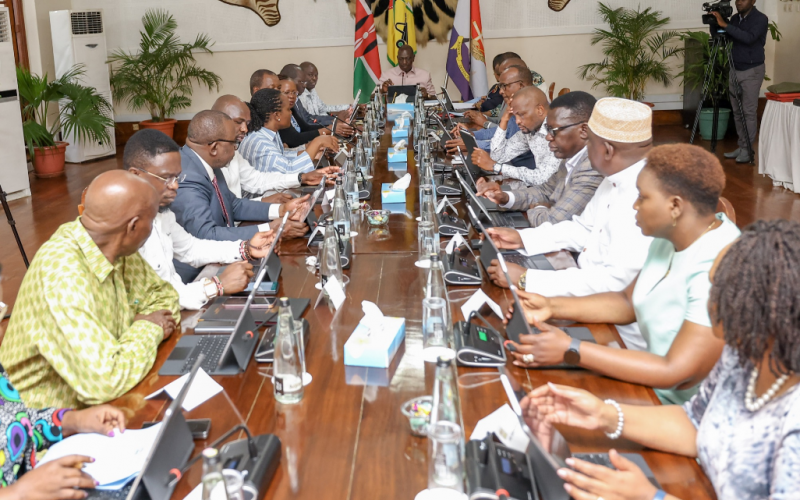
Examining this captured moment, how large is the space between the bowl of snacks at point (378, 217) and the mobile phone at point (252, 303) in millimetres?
907

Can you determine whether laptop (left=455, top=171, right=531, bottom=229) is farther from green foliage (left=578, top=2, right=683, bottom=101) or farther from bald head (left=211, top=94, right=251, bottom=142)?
green foliage (left=578, top=2, right=683, bottom=101)

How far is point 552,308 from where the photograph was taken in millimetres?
1979

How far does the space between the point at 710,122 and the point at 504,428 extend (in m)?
7.00

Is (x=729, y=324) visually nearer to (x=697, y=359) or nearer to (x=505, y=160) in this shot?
(x=697, y=359)

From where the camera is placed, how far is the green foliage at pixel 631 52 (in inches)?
306

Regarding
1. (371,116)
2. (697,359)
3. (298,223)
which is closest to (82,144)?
(371,116)

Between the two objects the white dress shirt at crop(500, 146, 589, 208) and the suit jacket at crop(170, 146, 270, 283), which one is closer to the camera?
the suit jacket at crop(170, 146, 270, 283)

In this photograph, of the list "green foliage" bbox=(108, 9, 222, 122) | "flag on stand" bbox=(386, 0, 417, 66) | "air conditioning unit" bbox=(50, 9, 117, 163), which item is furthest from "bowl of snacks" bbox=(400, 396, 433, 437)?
"green foliage" bbox=(108, 9, 222, 122)

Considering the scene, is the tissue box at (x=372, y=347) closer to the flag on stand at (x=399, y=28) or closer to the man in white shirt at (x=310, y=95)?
the man in white shirt at (x=310, y=95)

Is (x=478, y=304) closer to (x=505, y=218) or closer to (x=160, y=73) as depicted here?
(x=505, y=218)

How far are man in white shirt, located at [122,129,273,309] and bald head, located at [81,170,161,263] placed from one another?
324 millimetres

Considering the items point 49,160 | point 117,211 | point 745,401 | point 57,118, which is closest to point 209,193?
point 117,211

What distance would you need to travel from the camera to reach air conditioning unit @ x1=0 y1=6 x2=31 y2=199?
6.00 meters

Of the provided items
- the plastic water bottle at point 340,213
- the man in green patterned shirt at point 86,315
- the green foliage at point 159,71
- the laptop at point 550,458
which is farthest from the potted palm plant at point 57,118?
the laptop at point 550,458
